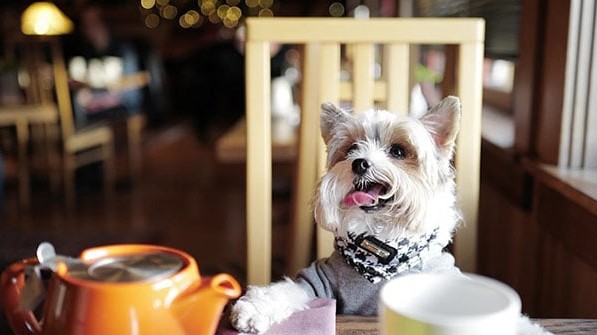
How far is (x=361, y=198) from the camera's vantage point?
2.81 ft

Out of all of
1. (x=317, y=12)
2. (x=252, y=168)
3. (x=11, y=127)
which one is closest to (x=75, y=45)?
(x=11, y=127)

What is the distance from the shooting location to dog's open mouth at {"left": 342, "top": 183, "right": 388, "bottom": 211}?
0.86m

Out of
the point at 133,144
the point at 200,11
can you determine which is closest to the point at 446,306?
the point at 133,144

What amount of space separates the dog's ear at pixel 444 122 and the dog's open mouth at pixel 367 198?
4.8 inches

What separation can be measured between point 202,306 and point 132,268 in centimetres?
8

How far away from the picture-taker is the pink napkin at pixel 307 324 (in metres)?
0.75

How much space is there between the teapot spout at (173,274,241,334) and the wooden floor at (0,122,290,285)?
2.09 m

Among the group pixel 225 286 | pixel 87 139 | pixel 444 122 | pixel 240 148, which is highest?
pixel 444 122

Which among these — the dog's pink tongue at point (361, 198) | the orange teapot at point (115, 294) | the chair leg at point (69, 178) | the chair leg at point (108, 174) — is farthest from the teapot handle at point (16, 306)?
the chair leg at point (108, 174)

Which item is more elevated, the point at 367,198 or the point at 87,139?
the point at 367,198

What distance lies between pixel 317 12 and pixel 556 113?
34.1ft

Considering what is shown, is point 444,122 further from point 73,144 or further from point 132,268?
point 73,144

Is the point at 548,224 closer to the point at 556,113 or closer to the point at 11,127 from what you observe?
the point at 556,113

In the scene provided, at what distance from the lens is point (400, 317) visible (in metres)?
0.49
